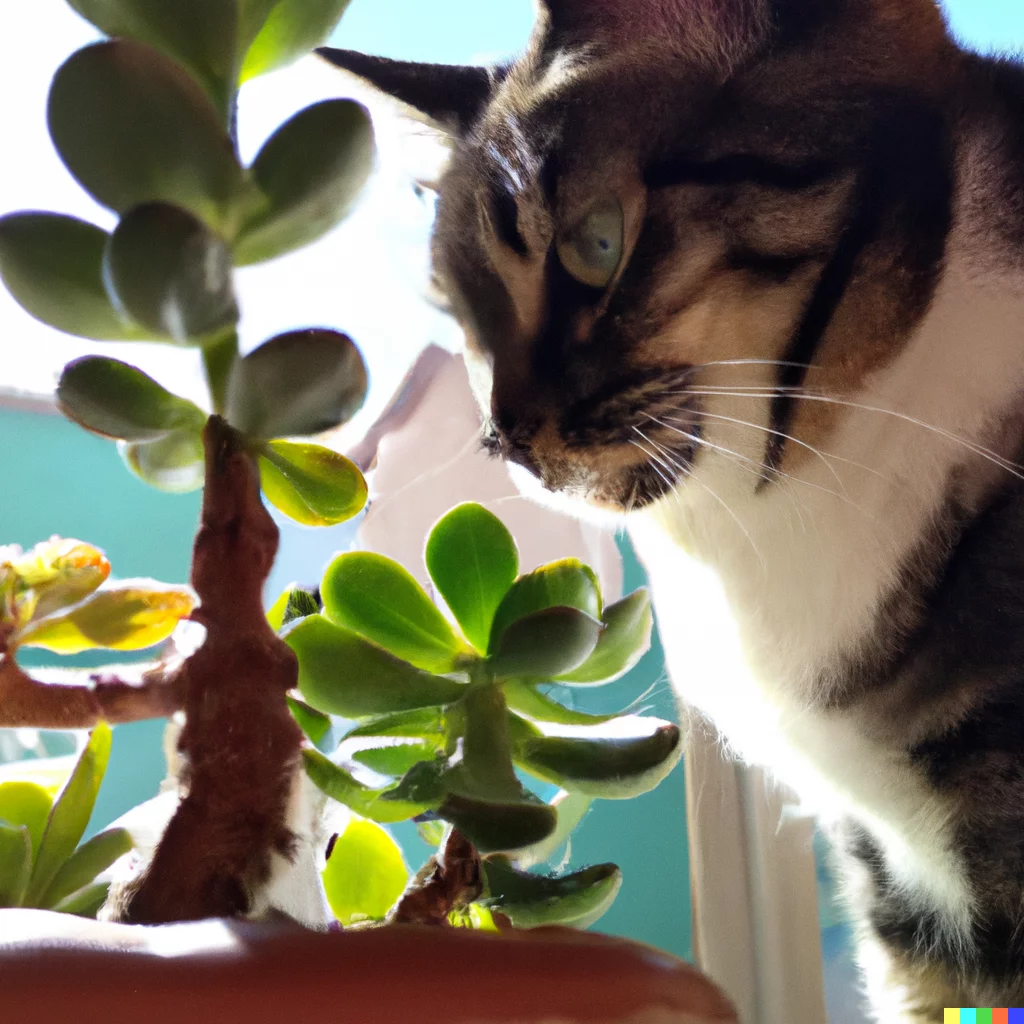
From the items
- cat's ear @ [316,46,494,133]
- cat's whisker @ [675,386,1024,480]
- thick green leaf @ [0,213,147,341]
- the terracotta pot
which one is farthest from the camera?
cat's ear @ [316,46,494,133]

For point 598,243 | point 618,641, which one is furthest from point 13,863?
point 598,243

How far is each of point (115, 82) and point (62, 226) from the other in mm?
59

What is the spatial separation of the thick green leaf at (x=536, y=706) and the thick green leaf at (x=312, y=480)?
0.10 meters

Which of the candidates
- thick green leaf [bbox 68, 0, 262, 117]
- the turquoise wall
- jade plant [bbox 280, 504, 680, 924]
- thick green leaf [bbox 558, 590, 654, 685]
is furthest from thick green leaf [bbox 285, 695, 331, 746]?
the turquoise wall

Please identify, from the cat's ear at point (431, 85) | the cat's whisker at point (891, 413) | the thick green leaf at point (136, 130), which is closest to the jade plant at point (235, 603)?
the thick green leaf at point (136, 130)

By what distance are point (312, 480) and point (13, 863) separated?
0.16 m

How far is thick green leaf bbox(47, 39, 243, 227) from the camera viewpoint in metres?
0.26

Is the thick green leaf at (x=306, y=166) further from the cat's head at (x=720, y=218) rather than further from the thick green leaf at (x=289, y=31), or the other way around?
the cat's head at (x=720, y=218)

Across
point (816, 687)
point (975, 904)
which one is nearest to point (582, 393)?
point (816, 687)

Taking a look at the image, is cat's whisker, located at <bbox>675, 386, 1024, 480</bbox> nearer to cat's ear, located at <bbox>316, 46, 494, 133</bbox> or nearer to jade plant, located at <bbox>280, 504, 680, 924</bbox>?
jade plant, located at <bbox>280, 504, 680, 924</bbox>

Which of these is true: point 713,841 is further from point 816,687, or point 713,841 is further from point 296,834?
point 296,834

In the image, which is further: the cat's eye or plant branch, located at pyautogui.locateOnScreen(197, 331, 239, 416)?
the cat's eye

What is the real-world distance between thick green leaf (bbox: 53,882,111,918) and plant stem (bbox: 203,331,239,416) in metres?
0.18

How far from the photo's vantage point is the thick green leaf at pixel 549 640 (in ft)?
0.95
